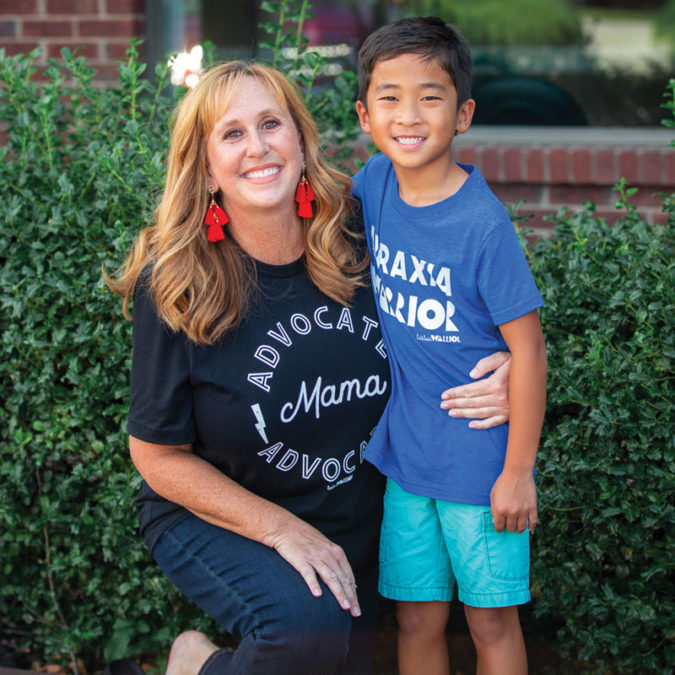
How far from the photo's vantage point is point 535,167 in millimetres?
4434

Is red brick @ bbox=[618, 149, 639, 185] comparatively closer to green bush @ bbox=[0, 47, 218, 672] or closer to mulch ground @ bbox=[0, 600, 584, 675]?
mulch ground @ bbox=[0, 600, 584, 675]

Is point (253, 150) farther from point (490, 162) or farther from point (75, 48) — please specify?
point (75, 48)

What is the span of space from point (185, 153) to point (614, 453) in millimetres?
1307

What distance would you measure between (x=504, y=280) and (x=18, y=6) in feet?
11.9

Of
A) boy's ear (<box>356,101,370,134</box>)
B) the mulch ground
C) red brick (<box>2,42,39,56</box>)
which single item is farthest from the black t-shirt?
red brick (<box>2,42,39,56</box>)

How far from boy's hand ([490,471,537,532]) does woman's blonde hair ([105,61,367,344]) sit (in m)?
0.61

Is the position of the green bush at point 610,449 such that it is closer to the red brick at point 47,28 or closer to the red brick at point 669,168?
the red brick at point 669,168

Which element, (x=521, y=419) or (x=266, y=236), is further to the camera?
(x=266, y=236)

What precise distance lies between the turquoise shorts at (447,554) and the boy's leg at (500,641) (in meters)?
0.05

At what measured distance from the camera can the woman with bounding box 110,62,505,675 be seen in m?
2.15

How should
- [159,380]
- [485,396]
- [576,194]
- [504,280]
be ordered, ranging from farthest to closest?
[576,194] → [159,380] → [485,396] → [504,280]

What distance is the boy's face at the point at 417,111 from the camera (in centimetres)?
203

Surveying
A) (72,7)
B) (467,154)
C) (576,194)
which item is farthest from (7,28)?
(576,194)

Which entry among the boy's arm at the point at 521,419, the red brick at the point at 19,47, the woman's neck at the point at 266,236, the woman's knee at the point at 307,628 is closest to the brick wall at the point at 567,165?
the red brick at the point at 19,47
